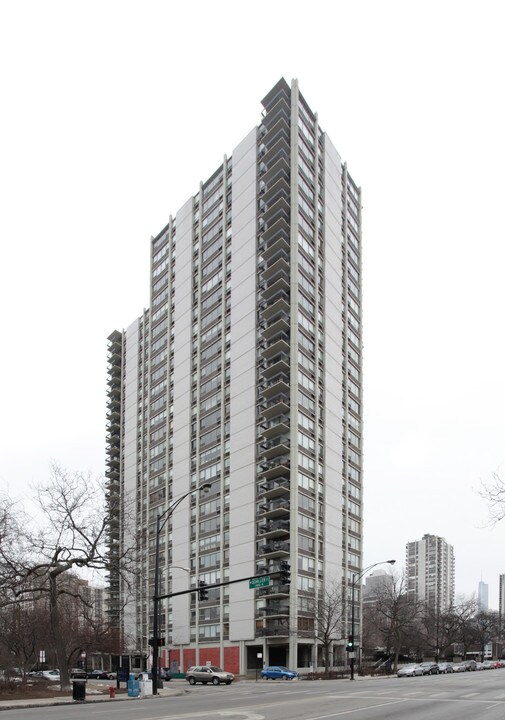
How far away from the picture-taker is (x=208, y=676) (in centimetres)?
5531

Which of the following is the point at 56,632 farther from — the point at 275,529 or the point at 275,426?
the point at 275,426

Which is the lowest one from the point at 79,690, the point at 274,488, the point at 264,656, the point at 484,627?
the point at 484,627

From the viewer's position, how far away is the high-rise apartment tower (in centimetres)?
7775

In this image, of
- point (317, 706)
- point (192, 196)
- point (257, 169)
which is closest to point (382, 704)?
point (317, 706)

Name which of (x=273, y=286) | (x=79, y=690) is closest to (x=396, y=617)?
(x=273, y=286)

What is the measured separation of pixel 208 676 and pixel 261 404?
111 feet

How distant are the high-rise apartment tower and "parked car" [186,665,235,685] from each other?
17.4 m

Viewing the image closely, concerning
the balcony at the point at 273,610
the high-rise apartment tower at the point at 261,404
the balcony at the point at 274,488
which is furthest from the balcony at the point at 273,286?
the balcony at the point at 273,610

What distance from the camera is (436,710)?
867 inches

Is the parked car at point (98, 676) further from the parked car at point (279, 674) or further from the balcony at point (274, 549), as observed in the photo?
the parked car at point (279, 674)

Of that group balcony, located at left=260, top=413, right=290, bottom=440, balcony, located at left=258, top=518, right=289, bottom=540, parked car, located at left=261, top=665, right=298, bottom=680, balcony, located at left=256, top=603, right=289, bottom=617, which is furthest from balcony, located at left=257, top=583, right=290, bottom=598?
balcony, located at left=260, top=413, right=290, bottom=440

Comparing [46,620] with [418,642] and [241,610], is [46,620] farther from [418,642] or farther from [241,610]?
[418,642]

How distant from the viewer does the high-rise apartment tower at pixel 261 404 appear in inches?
3061

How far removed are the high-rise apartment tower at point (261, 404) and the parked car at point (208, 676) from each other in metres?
17.4
